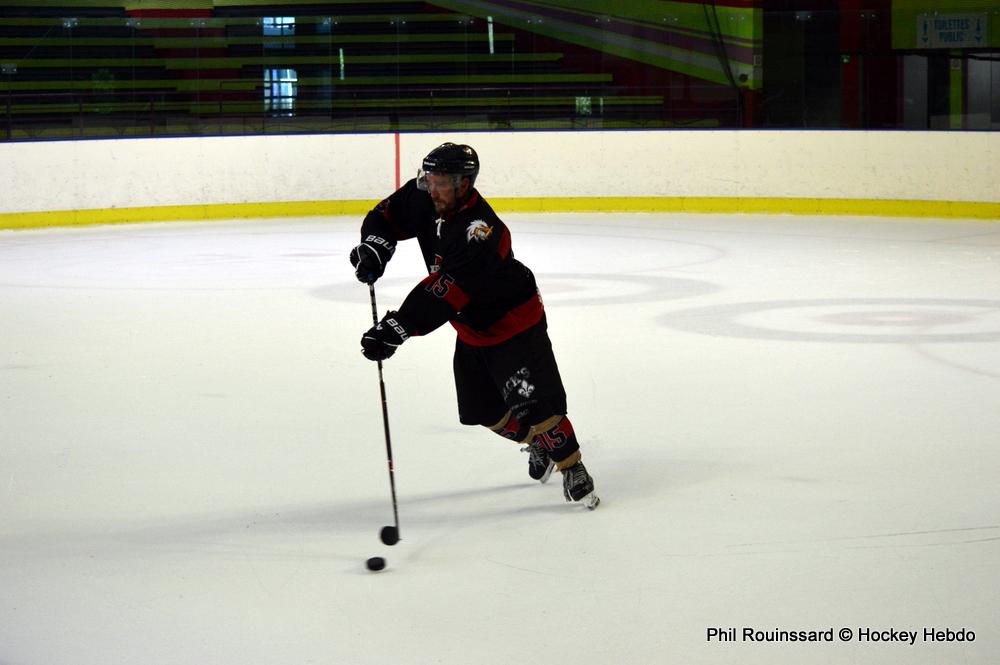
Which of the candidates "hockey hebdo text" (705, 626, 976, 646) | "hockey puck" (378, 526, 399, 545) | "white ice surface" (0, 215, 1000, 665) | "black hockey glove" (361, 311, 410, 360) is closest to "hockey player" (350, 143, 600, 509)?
"black hockey glove" (361, 311, 410, 360)

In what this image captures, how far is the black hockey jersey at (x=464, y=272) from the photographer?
349cm

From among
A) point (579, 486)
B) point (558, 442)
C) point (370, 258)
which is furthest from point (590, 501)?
point (370, 258)

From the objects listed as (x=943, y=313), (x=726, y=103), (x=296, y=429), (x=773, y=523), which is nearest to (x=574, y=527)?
(x=773, y=523)

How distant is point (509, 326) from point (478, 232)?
331mm

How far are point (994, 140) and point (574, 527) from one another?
9212 millimetres

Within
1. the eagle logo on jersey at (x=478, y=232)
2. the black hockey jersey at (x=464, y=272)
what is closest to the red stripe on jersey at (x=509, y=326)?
the black hockey jersey at (x=464, y=272)

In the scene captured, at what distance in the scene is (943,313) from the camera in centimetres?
703

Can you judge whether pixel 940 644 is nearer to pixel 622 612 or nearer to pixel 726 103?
pixel 622 612

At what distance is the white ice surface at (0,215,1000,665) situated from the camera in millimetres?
2855

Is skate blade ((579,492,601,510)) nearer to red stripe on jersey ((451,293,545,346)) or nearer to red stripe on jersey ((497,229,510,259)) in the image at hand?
red stripe on jersey ((451,293,545,346))

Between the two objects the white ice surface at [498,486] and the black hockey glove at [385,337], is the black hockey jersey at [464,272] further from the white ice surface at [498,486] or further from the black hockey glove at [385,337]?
the white ice surface at [498,486]

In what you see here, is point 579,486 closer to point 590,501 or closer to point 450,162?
point 590,501

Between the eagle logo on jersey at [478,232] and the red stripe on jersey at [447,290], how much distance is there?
118 mm

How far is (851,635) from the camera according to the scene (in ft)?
9.06
